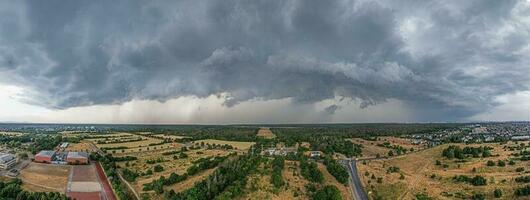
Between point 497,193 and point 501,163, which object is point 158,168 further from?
point 501,163

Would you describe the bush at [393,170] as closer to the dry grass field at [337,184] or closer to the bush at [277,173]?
the dry grass field at [337,184]

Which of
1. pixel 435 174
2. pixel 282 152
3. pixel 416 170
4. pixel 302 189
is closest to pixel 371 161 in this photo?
pixel 416 170

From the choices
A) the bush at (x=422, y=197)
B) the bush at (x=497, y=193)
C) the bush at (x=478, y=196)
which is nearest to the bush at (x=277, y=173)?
the bush at (x=422, y=197)

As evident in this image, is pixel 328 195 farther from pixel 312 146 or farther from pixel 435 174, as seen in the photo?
pixel 312 146

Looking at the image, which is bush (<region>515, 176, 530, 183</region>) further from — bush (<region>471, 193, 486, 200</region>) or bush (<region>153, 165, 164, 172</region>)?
bush (<region>153, 165, 164, 172</region>)

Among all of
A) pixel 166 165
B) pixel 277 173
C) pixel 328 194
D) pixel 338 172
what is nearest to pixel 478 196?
pixel 338 172

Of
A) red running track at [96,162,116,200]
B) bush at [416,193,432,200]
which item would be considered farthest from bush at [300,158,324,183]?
red running track at [96,162,116,200]
